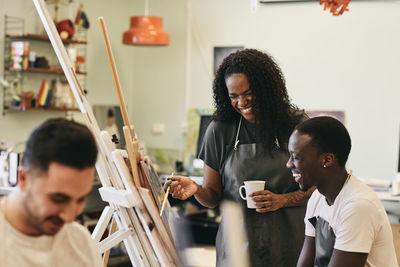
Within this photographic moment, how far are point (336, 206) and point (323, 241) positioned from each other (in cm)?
14

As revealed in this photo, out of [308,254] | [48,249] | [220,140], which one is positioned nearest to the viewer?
[48,249]

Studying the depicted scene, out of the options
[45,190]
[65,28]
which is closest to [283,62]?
[65,28]

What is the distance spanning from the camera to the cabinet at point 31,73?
5066 mm

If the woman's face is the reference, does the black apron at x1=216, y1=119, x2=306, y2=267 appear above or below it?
below

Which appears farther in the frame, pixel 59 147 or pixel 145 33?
pixel 145 33

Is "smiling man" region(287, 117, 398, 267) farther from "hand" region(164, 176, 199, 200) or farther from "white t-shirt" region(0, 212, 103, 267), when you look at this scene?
"white t-shirt" region(0, 212, 103, 267)

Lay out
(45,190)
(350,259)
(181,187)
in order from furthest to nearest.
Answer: (181,187), (350,259), (45,190)

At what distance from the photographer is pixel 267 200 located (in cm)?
199

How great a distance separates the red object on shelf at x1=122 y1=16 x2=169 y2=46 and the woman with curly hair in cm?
322

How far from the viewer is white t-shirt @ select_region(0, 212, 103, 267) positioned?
117cm

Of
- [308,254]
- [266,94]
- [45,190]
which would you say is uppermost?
[266,94]

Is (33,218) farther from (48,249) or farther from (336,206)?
(336,206)

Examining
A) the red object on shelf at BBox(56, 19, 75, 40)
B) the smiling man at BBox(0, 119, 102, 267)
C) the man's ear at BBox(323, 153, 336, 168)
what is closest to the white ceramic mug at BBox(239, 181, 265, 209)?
A: the man's ear at BBox(323, 153, 336, 168)

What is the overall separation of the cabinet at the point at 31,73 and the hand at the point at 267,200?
11.7 ft
